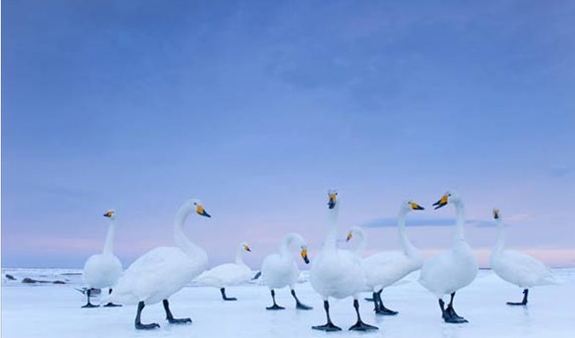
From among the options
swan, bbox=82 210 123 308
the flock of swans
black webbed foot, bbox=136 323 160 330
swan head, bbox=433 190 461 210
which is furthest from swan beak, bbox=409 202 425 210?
swan, bbox=82 210 123 308

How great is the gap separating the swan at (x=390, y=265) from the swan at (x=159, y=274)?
3301mm

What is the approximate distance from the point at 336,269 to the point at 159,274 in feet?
9.38

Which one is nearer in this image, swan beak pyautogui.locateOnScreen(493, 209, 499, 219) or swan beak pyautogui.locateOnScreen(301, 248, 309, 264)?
swan beak pyautogui.locateOnScreen(301, 248, 309, 264)

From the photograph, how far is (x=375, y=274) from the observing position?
1087 cm

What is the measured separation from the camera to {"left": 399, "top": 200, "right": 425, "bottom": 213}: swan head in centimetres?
1172

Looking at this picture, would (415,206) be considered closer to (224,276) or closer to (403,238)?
(403,238)

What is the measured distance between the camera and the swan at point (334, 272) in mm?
8453

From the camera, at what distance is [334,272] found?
8414 millimetres

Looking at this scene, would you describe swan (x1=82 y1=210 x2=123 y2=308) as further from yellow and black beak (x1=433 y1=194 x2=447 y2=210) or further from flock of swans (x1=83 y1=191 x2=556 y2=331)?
yellow and black beak (x1=433 y1=194 x2=447 y2=210)

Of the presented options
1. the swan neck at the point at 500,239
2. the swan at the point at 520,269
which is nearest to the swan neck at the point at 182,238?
the swan at the point at 520,269

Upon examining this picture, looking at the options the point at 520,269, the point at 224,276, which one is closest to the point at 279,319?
the point at 224,276

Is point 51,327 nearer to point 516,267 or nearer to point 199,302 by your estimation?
point 199,302

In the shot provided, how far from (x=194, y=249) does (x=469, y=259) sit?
15.2 feet

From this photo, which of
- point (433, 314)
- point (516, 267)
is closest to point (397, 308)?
point (433, 314)
